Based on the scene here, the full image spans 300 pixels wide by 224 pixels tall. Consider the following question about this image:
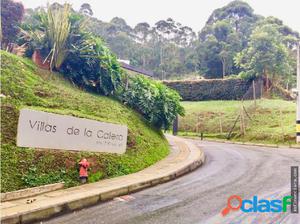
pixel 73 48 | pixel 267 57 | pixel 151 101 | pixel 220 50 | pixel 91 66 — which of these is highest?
pixel 220 50

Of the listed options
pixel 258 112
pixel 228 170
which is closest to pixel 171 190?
pixel 228 170

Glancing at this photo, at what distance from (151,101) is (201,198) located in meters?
6.69

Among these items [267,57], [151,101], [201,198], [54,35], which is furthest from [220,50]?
[201,198]

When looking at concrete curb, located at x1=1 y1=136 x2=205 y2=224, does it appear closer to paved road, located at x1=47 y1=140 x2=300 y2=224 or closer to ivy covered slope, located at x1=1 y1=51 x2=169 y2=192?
paved road, located at x1=47 y1=140 x2=300 y2=224

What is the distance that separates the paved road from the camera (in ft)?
17.6

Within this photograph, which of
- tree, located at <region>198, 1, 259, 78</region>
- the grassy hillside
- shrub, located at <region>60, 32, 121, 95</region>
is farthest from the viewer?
tree, located at <region>198, 1, 259, 78</region>

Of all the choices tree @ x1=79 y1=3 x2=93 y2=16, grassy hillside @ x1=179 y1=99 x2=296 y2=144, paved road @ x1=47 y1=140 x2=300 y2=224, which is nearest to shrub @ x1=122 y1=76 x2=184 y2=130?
paved road @ x1=47 y1=140 x2=300 y2=224

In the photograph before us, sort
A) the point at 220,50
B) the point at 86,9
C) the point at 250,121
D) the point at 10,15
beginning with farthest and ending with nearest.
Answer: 1. the point at 86,9
2. the point at 220,50
3. the point at 250,121
4. the point at 10,15

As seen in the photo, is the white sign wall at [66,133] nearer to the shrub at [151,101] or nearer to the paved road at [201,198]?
the paved road at [201,198]

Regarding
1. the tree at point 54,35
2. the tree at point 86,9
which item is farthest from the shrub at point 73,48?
the tree at point 86,9

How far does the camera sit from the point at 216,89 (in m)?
33.1

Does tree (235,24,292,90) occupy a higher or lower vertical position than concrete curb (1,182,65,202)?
higher

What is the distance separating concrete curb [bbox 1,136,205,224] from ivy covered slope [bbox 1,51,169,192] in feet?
1.23

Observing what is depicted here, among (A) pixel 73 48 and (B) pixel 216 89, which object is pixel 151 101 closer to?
(A) pixel 73 48
